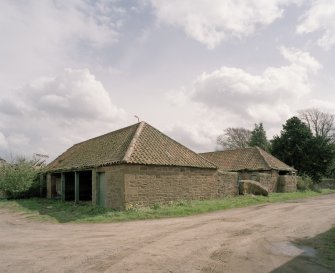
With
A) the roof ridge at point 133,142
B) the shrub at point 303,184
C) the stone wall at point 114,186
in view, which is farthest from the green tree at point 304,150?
the stone wall at point 114,186

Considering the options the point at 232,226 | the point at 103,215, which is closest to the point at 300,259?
the point at 232,226

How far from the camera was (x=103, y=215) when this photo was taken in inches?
663

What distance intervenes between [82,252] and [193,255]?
306 centimetres

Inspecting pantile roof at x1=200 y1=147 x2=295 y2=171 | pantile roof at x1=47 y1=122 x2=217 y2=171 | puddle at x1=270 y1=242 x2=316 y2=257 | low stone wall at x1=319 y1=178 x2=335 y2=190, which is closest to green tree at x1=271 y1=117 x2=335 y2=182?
pantile roof at x1=200 y1=147 x2=295 y2=171

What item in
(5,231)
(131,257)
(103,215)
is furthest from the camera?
(103,215)

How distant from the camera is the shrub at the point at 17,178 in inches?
1166

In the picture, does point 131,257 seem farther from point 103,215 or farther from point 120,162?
point 120,162

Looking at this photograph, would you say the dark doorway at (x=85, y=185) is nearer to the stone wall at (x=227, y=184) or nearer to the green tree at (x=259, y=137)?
the stone wall at (x=227, y=184)

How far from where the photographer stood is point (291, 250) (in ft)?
30.3

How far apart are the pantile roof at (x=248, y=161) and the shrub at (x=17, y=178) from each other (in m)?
18.9

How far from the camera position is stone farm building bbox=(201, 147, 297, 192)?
103ft

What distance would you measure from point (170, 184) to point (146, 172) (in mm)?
1984

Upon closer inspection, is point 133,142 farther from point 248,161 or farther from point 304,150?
point 304,150

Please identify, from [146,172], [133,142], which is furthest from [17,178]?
[146,172]
